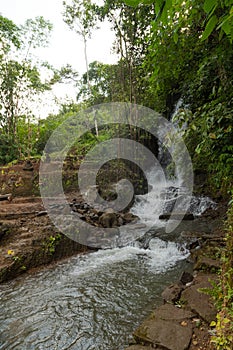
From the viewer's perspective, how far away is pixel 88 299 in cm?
359

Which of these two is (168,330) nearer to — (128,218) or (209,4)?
(209,4)

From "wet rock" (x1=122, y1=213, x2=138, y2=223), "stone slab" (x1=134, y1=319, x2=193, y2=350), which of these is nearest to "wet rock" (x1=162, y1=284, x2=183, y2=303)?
"stone slab" (x1=134, y1=319, x2=193, y2=350)

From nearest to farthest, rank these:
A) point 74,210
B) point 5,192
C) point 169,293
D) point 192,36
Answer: point 169,293 < point 192,36 < point 74,210 < point 5,192

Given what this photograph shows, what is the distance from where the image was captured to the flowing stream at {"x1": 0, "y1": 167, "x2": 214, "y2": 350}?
2736 millimetres

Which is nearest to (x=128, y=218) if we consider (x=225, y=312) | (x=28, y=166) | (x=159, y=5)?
(x=28, y=166)

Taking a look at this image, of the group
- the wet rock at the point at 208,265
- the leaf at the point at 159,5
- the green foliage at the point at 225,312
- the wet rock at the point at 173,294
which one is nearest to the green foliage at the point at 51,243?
the wet rock at the point at 173,294

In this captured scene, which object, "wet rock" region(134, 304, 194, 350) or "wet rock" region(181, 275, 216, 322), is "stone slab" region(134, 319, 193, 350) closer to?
"wet rock" region(134, 304, 194, 350)

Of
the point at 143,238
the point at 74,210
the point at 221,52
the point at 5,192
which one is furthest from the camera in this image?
the point at 5,192

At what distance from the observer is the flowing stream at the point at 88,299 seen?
2.74m

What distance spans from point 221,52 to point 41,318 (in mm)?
4600

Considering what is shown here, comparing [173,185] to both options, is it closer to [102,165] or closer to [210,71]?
[102,165]

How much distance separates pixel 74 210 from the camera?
712 centimetres

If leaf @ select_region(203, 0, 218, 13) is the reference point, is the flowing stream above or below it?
below

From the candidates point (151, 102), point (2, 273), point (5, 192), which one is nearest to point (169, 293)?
point (2, 273)
